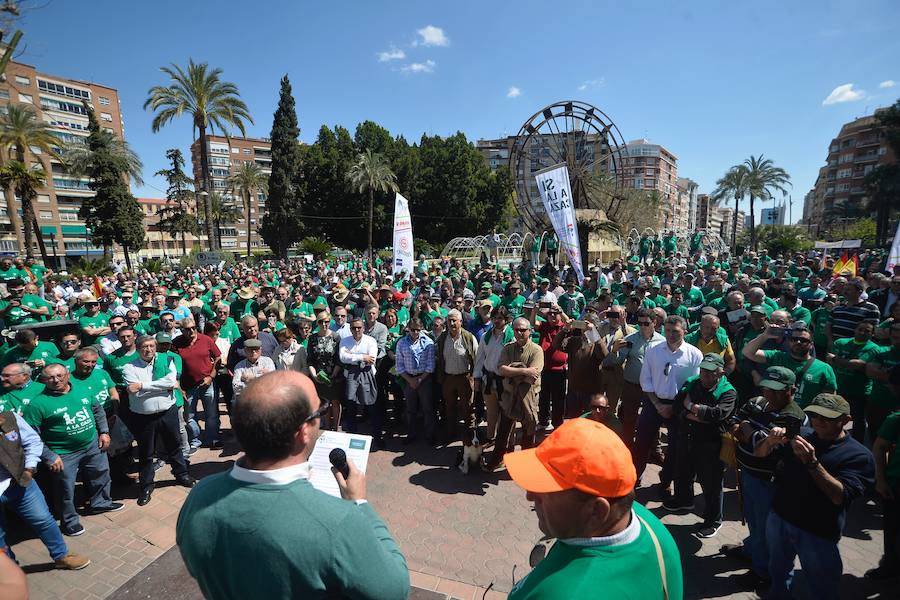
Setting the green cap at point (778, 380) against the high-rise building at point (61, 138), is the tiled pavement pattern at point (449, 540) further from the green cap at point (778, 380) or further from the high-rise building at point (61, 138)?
the high-rise building at point (61, 138)

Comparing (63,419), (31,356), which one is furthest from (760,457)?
(31,356)

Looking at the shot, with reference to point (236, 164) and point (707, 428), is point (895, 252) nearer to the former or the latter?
point (707, 428)

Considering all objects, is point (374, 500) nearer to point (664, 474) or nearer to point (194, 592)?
A: point (194, 592)

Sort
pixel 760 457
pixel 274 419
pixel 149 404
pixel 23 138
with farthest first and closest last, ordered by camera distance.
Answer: pixel 23 138 < pixel 149 404 < pixel 760 457 < pixel 274 419

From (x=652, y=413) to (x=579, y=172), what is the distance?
23.2 m

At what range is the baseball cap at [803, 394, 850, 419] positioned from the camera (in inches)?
112

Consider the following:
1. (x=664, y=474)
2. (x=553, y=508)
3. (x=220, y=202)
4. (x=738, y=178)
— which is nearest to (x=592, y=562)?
(x=553, y=508)

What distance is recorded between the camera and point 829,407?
2.91 m

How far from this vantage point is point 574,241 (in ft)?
31.3

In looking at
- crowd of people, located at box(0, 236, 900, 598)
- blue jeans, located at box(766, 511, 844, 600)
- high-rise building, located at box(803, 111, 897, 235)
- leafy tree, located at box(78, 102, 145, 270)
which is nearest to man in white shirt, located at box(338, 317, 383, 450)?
crowd of people, located at box(0, 236, 900, 598)

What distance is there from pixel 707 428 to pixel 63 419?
6.28 m

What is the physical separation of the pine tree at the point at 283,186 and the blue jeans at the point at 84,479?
40691 mm

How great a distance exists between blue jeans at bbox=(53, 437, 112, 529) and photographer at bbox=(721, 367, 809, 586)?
245 inches

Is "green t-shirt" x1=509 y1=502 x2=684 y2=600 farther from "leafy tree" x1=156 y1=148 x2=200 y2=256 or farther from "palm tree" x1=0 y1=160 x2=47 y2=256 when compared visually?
"leafy tree" x1=156 y1=148 x2=200 y2=256
